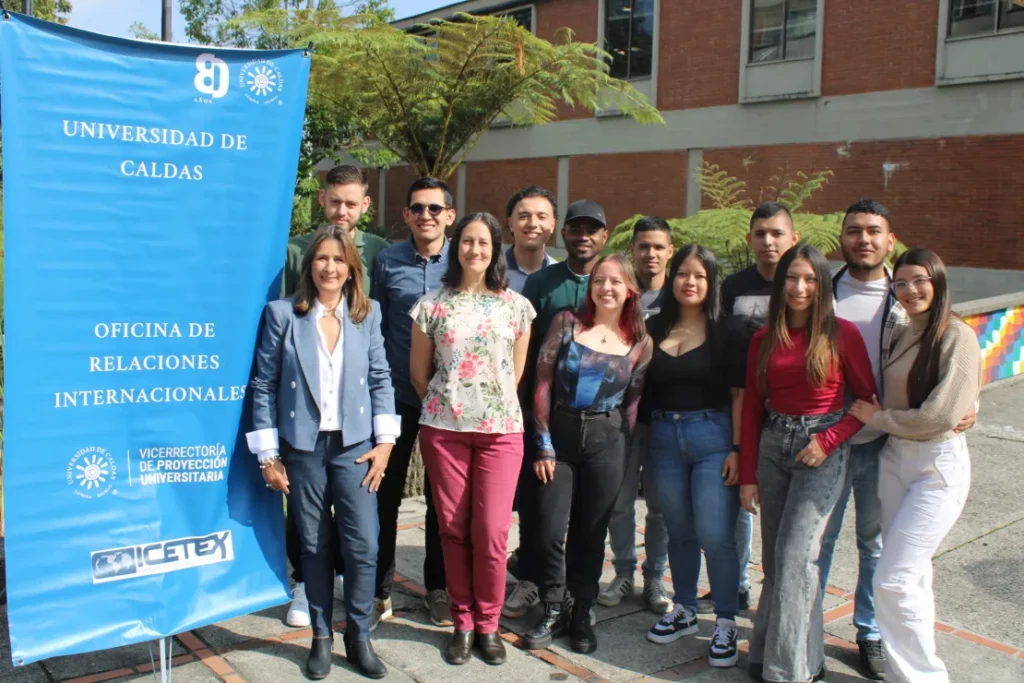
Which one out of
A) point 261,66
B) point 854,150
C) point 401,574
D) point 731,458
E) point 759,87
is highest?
point 759,87

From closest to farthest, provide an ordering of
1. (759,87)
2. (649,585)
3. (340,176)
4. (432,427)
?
(432,427) < (340,176) < (649,585) < (759,87)

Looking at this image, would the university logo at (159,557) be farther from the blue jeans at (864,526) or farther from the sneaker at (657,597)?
the blue jeans at (864,526)

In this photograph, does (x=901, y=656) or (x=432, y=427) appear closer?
(x=901, y=656)

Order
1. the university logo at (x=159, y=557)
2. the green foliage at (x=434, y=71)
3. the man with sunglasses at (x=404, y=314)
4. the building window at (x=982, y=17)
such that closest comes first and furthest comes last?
the university logo at (x=159, y=557), the man with sunglasses at (x=404, y=314), the green foliage at (x=434, y=71), the building window at (x=982, y=17)

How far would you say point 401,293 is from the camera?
14.5 ft

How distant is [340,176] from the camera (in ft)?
14.3

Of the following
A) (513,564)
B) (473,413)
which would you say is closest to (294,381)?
(473,413)

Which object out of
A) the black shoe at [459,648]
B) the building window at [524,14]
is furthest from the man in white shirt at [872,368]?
the building window at [524,14]

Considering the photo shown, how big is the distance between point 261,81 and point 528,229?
4.93ft

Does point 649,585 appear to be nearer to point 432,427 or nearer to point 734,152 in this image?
point 432,427

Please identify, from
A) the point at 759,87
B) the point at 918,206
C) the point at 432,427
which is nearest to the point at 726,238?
the point at 432,427

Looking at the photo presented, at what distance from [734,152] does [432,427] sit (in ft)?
54.9

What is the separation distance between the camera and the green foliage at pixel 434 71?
12.8m

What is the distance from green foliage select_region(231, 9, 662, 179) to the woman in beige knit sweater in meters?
9.75
